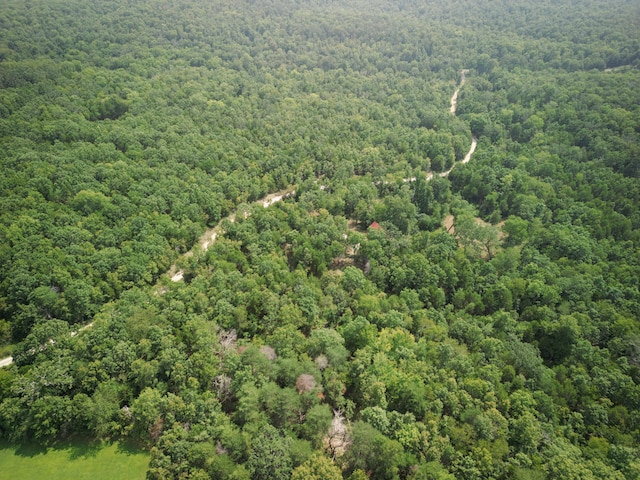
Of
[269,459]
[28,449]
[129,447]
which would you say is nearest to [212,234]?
[129,447]

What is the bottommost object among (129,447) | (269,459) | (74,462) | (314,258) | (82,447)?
(74,462)

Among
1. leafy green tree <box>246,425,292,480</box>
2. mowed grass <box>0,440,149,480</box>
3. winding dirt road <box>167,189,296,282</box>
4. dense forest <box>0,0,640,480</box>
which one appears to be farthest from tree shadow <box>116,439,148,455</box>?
winding dirt road <box>167,189,296,282</box>

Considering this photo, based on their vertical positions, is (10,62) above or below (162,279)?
above

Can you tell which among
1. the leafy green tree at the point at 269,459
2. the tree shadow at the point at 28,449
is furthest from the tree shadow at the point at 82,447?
the leafy green tree at the point at 269,459

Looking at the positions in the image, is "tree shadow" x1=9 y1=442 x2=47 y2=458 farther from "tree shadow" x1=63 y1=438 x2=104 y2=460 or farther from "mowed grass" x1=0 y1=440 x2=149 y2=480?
"tree shadow" x1=63 y1=438 x2=104 y2=460

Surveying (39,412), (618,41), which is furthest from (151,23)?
(618,41)

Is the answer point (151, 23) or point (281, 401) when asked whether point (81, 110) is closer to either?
point (151, 23)

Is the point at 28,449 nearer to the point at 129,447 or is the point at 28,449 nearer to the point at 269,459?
the point at 129,447
